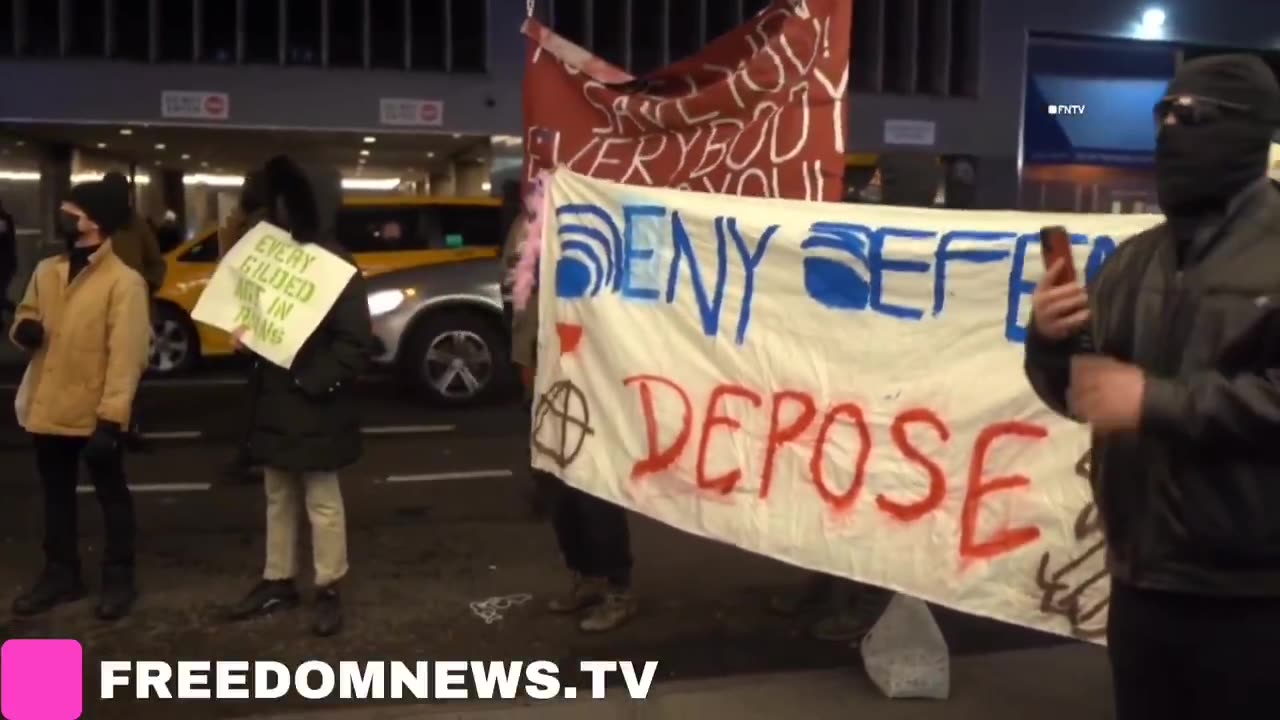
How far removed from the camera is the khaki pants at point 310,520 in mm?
5414

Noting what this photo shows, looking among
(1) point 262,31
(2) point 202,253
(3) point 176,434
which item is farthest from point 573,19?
(3) point 176,434

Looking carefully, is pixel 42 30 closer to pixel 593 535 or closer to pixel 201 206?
A: pixel 201 206

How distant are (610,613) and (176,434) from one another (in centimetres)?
593

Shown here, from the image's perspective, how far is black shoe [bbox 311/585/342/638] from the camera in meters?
5.40

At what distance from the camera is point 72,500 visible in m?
5.78

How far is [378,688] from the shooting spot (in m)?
4.86

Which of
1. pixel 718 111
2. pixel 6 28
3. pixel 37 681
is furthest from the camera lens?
pixel 6 28

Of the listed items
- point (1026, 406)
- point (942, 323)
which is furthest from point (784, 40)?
point (1026, 406)

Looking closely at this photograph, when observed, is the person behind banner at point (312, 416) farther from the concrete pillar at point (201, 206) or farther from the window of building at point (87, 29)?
the concrete pillar at point (201, 206)

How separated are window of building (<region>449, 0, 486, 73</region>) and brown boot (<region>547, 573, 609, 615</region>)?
1702cm

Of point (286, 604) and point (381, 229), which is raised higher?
point (381, 229)

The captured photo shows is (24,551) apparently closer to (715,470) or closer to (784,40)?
(715,470)

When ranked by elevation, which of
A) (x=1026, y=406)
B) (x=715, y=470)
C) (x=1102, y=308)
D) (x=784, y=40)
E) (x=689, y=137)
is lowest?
(x=715, y=470)

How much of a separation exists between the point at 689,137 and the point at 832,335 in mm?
1123
